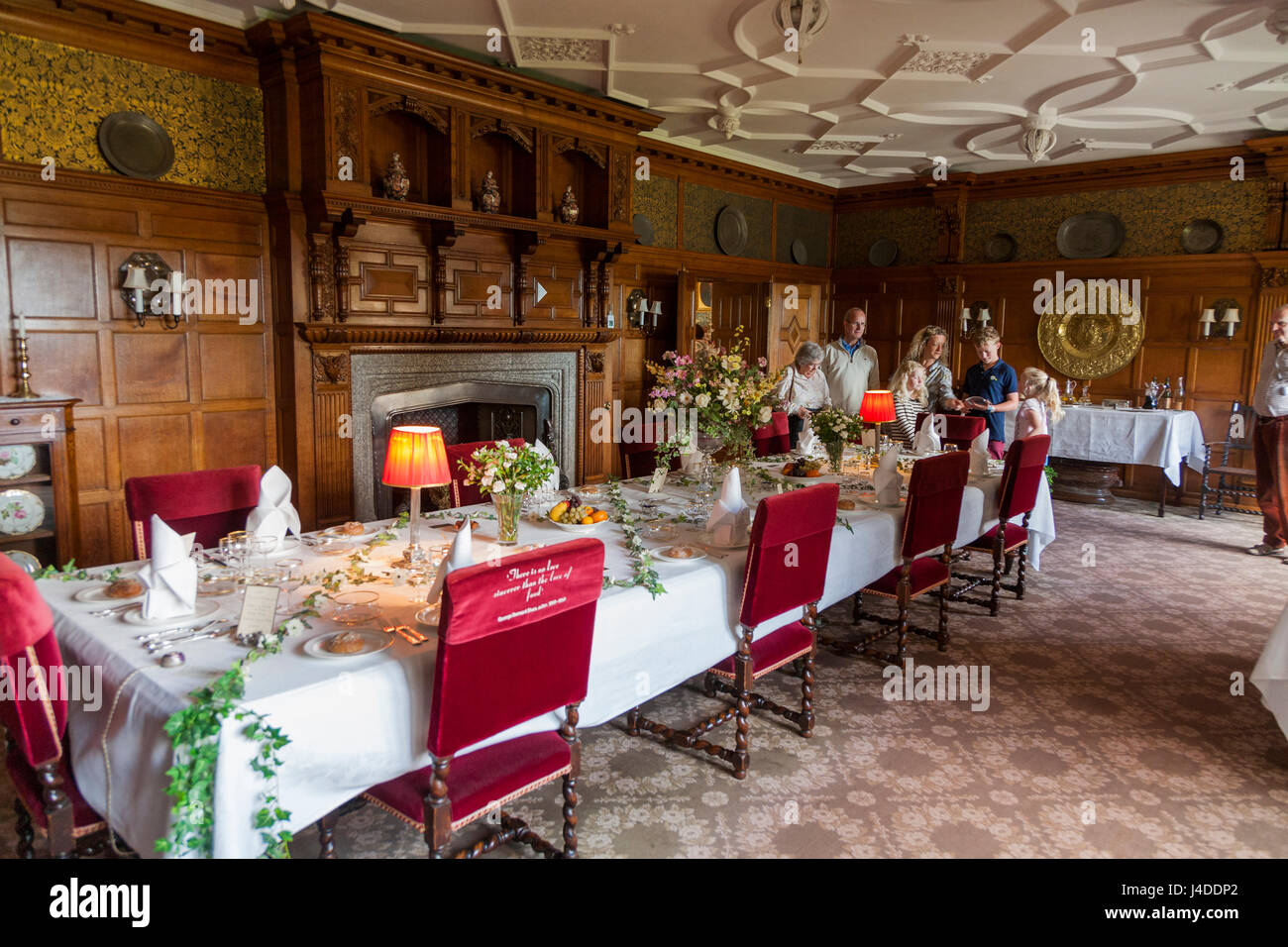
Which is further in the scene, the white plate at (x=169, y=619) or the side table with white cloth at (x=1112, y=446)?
the side table with white cloth at (x=1112, y=446)

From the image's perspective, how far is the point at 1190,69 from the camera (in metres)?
5.65

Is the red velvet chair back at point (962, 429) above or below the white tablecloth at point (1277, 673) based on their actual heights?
above

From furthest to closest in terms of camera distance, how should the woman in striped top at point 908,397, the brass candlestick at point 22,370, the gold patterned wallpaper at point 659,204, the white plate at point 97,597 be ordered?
the gold patterned wallpaper at point 659,204
the woman in striped top at point 908,397
the brass candlestick at point 22,370
the white plate at point 97,597

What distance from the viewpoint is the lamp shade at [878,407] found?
4.89 metres

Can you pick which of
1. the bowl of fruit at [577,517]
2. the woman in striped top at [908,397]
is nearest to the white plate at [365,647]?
the bowl of fruit at [577,517]

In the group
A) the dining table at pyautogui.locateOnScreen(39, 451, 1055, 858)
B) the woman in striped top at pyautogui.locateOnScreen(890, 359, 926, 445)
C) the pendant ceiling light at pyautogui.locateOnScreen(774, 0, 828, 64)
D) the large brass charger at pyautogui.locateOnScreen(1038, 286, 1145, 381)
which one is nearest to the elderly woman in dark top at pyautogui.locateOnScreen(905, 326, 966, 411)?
the woman in striped top at pyautogui.locateOnScreen(890, 359, 926, 445)

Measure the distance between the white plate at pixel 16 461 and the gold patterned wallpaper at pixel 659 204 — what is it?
17.6 ft

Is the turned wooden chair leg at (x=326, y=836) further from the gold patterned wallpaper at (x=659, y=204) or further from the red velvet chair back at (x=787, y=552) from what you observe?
the gold patterned wallpaper at (x=659, y=204)

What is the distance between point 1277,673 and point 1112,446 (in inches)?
217

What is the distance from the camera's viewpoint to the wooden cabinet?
13.0 feet

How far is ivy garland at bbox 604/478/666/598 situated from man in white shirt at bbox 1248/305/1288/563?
17.9 ft

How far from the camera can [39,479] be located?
407 centimetres
